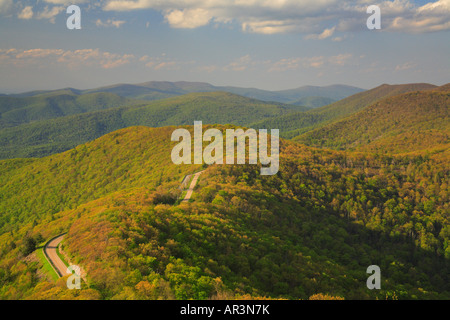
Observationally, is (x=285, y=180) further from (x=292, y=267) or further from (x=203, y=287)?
(x=203, y=287)

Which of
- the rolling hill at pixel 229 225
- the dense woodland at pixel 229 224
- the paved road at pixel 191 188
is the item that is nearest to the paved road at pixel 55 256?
the dense woodland at pixel 229 224

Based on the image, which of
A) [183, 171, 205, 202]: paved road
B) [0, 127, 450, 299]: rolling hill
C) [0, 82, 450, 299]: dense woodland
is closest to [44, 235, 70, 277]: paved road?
[0, 82, 450, 299]: dense woodland

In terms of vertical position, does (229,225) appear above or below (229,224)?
above

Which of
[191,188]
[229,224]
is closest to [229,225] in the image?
[229,224]

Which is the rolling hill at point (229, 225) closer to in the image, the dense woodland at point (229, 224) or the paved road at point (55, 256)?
the dense woodland at point (229, 224)

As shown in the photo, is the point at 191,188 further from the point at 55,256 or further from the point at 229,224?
the point at 55,256
